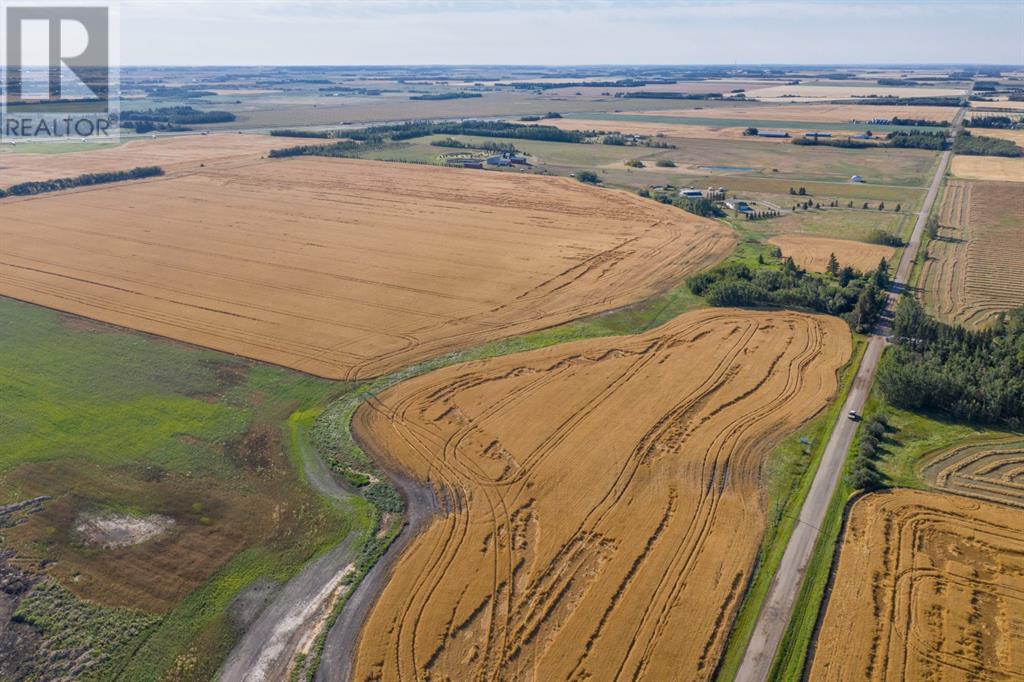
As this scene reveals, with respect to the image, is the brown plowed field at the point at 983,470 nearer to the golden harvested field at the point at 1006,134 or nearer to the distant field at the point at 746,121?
the golden harvested field at the point at 1006,134

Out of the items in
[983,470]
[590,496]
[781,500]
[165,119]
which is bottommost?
[590,496]

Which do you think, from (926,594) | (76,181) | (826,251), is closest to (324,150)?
(76,181)

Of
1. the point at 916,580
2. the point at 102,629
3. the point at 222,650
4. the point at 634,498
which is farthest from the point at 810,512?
the point at 102,629

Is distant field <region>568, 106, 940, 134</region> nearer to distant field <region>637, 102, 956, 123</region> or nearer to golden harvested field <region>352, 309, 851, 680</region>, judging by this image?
distant field <region>637, 102, 956, 123</region>

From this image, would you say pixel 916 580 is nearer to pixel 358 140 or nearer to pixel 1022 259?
pixel 1022 259

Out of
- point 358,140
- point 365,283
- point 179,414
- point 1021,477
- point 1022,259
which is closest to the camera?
point 1021,477

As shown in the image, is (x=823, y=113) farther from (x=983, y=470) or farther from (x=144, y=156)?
(x=983, y=470)
